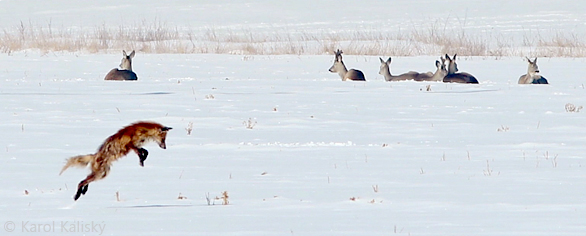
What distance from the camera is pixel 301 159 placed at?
8.42 metres

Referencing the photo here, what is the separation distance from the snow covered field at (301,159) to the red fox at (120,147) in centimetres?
22

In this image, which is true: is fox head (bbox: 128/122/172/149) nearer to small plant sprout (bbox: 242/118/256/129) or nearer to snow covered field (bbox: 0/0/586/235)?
snow covered field (bbox: 0/0/586/235)

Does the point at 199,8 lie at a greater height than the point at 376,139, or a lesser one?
greater

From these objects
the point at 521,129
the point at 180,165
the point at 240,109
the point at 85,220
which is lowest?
the point at 85,220

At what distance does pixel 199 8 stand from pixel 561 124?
5027 centimetres

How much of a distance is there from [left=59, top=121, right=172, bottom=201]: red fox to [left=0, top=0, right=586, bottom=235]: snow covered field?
0.22m

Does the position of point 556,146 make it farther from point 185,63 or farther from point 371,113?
point 185,63

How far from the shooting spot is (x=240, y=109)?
13.0 m

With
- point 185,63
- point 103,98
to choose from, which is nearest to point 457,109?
point 103,98

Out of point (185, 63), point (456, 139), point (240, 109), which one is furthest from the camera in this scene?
point (185, 63)

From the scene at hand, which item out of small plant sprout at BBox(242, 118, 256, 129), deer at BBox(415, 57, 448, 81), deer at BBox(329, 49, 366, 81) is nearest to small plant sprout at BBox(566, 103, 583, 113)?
small plant sprout at BBox(242, 118, 256, 129)

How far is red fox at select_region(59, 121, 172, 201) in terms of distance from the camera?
5688 millimetres

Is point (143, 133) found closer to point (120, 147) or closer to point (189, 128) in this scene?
point (120, 147)

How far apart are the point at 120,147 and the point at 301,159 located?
2915 millimetres
